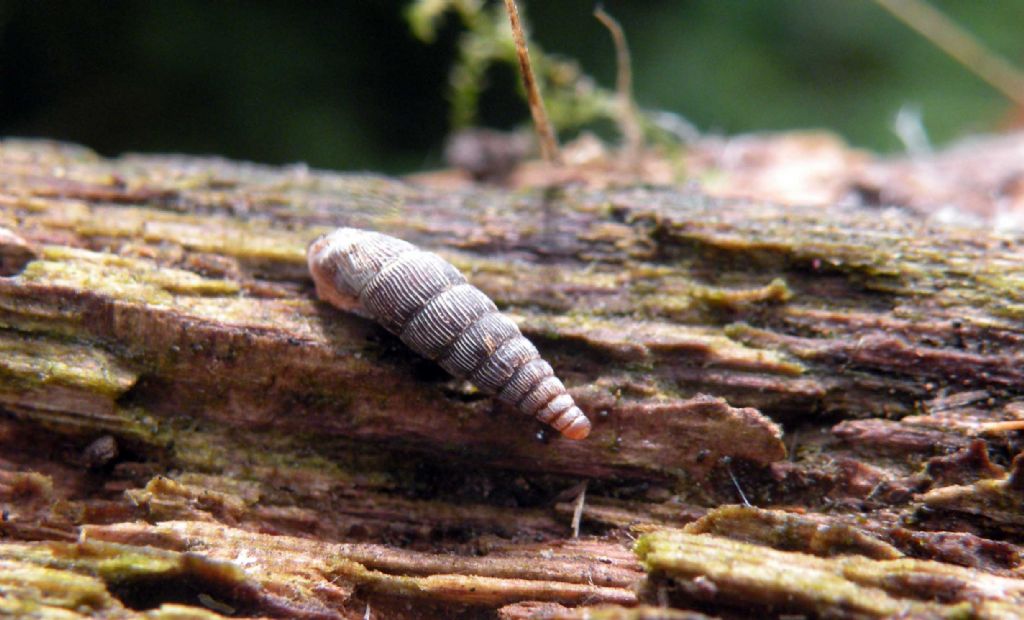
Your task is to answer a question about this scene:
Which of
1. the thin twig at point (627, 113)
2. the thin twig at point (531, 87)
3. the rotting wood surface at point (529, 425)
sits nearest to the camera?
the rotting wood surface at point (529, 425)

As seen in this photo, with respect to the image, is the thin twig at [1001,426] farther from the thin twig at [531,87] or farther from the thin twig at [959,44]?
the thin twig at [959,44]

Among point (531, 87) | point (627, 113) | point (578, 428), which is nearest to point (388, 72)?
point (627, 113)

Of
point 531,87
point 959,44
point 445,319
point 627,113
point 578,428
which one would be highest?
point 959,44

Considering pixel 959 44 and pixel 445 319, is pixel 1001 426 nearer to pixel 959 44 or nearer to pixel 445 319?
pixel 445 319

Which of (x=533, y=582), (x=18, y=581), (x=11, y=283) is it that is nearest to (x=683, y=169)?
(x=533, y=582)

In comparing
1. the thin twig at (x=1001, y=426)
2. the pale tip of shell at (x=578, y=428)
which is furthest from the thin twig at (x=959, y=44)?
the pale tip of shell at (x=578, y=428)

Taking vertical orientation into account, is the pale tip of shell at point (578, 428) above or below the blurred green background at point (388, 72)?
below

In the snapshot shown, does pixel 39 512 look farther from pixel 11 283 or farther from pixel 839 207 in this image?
pixel 839 207
